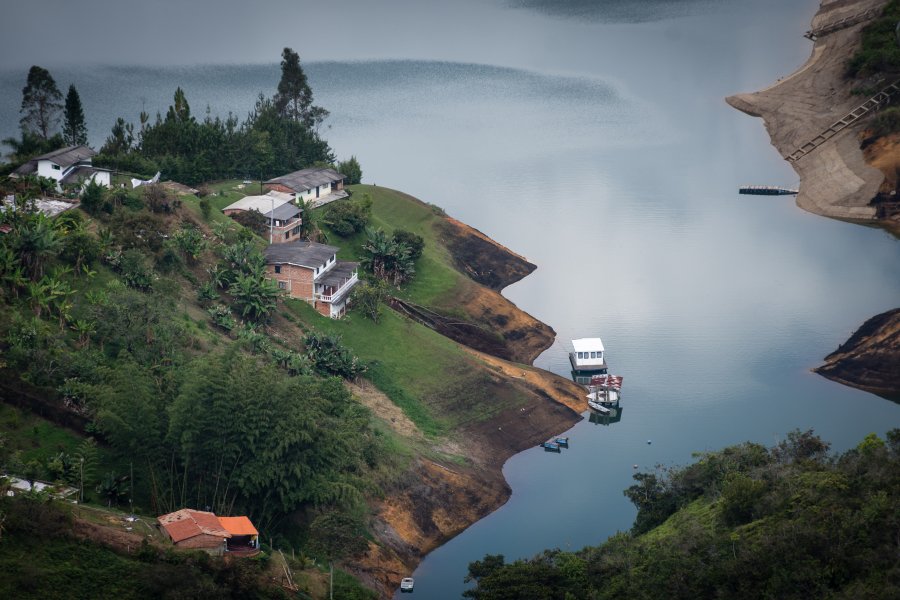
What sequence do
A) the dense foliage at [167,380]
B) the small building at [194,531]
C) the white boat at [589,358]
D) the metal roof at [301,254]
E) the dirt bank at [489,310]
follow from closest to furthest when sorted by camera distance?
the small building at [194,531] < the dense foliage at [167,380] < the metal roof at [301,254] < the white boat at [589,358] < the dirt bank at [489,310]

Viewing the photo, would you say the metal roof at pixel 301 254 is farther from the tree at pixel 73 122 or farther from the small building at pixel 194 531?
the small building at pixel 194 531

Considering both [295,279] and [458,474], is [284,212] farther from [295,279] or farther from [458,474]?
[458,474]

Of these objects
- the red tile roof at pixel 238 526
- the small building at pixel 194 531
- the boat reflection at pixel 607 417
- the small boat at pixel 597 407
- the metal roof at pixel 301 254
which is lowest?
the boat reflection at pixel 607 417

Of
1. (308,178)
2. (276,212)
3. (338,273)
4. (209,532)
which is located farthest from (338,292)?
(209,532)

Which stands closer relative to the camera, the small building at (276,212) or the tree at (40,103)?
the small building at (276,212)

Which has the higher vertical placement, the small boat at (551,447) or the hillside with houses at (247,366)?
the hillside with houses at (247,366)

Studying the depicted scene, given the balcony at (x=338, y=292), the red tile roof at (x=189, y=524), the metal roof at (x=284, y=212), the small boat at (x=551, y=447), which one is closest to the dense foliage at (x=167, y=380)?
the red tile roof at (x=189, y=524)

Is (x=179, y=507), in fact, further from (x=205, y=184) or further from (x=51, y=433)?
(x=205, y=184)
